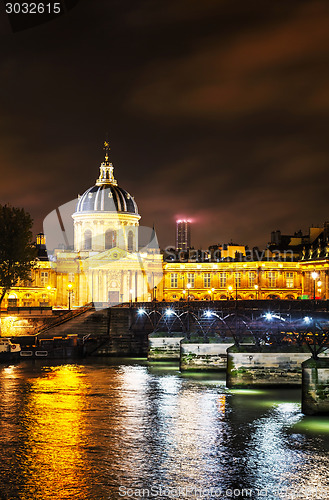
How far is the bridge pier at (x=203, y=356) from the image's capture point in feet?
224

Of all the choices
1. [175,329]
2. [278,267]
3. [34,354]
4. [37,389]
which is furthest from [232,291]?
[37,389]

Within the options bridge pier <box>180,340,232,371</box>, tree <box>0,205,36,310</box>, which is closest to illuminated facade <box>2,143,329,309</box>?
tree <box>0,205,36,310</box>

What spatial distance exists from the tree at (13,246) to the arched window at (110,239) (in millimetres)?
55279

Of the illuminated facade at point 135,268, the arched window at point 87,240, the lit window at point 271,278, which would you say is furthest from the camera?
the arched window at point 87,240

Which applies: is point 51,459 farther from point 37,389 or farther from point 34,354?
point 34,354

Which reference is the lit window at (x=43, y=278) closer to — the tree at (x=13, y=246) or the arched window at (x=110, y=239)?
the arched window at (x=110, y=239)

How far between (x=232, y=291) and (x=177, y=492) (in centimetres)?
11666

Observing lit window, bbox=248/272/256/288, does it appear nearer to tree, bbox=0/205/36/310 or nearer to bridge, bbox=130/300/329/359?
bridge, bbox=130/300/329/359

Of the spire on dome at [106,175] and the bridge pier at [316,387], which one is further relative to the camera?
the spire on dome at [106,175]

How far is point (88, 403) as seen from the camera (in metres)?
51.2

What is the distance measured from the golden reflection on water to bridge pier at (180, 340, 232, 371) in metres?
10.4

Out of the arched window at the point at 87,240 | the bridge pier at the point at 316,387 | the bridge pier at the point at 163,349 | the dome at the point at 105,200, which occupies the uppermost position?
the dome at the point at 105,200

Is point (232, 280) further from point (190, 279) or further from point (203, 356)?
point (203, 356)

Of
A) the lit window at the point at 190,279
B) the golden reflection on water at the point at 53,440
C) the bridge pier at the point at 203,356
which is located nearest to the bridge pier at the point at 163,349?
the bridge pier at the point at 203,356
